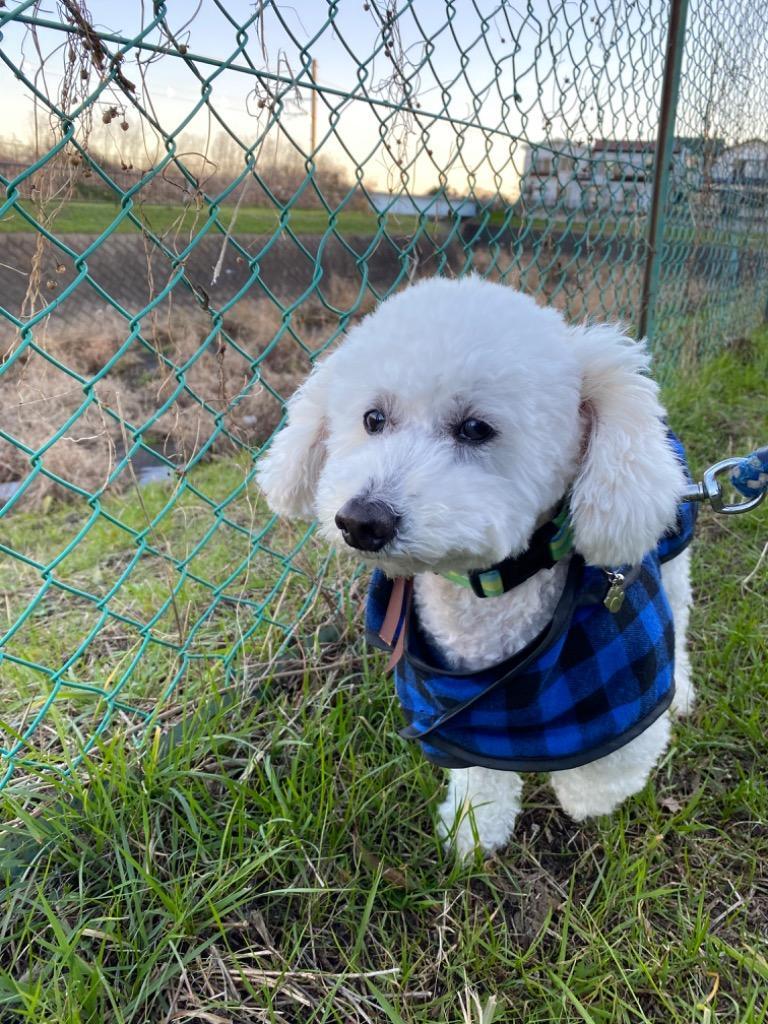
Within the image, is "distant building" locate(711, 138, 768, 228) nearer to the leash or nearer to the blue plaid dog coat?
the leash

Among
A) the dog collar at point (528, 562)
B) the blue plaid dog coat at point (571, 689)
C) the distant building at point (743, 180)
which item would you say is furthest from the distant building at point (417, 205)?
the distant building at point (743, 180)

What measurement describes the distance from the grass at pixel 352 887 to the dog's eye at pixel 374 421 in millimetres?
701

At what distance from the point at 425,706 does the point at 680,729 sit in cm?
72

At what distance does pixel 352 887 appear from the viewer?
47.1 inches

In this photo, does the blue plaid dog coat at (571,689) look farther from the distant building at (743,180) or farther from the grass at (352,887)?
the distant building at (743,180)

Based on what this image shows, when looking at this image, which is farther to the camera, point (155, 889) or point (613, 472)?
point (155, 889)

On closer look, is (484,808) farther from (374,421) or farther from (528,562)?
(374,421)

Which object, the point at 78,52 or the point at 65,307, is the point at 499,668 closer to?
the point at 78,52

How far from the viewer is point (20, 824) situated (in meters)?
1.20

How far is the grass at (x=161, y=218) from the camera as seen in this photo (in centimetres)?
119

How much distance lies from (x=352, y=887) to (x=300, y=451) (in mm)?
807

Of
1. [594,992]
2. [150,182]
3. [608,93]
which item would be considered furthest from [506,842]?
[608,93]

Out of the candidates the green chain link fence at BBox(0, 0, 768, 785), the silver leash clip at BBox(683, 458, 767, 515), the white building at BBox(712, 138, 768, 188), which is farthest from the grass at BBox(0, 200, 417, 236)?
the white building at BBox(712, 138, 768, 188)

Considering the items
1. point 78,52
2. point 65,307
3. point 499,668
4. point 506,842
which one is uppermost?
point 78,52
